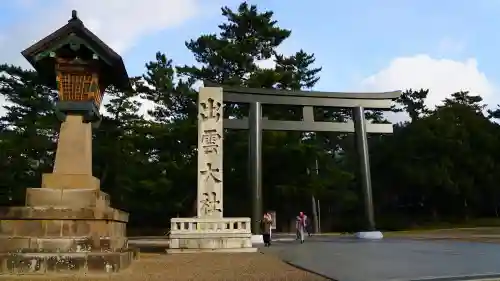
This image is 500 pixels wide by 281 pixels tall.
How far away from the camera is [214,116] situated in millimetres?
20281

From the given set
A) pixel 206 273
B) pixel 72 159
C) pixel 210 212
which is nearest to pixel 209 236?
pixel 210 212

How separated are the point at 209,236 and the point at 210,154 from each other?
3904mm

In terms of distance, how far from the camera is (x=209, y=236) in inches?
685

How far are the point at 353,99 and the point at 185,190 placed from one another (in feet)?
50.8

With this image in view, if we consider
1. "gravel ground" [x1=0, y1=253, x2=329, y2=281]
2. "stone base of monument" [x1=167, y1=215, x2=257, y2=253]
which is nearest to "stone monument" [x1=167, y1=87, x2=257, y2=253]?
"stone base of monument" [x1=167, y1=215, x2=257, y2=253]

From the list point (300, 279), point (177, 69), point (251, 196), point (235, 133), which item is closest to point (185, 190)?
point (235, 133)

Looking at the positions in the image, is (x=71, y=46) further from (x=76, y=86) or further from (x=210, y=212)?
A: (x=210, y=212)

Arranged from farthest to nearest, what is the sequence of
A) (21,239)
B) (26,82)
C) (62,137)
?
(26,82), (62,137), (21,239)

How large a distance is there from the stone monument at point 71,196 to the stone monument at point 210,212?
232 inches

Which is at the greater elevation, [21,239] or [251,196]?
[251,196]

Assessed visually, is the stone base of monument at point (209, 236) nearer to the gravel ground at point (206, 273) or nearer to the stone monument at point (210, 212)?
the stone monument at point (210, 212)

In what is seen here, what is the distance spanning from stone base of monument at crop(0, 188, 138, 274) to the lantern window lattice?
7.46 ft

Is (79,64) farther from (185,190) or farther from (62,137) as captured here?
(185,190)

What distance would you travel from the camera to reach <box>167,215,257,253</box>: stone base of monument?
1722 cm
